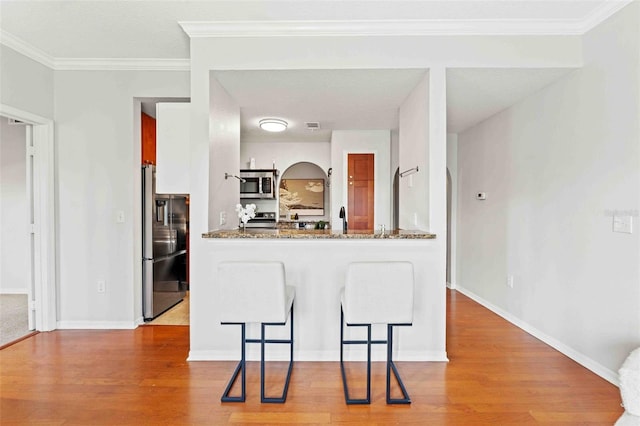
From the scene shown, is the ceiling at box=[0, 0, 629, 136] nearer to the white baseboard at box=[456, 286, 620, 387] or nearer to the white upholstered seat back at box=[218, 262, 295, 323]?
the white upholstered seat back at box=[218, 262, 295, 323]

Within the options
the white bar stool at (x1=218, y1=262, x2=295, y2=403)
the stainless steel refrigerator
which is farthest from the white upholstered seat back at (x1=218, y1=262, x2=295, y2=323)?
the stainless steel refrigerator

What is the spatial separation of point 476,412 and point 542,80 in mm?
2660

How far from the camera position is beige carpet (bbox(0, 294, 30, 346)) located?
3119 millimetres

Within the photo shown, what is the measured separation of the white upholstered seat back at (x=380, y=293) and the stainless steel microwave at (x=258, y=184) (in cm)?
374

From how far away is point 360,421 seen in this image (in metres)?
1.89

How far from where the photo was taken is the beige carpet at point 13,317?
10.2ft

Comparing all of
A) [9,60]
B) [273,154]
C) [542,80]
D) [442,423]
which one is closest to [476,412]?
[442,423]

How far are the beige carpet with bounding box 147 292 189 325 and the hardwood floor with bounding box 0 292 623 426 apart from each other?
51cm

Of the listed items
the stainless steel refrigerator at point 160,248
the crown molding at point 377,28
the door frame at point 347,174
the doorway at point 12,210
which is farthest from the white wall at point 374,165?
the doorway at point 12,210

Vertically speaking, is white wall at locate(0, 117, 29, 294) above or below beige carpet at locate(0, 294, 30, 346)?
above

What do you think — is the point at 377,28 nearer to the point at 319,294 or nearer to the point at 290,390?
the point at 319,294

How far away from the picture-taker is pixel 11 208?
15.0 feet

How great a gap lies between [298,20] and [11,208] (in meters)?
4.77

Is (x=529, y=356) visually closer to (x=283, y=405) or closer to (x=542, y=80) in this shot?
(x=283, y=405)
